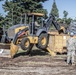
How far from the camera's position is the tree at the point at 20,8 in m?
54.9

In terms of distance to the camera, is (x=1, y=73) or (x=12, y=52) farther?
(x=12, y=52)

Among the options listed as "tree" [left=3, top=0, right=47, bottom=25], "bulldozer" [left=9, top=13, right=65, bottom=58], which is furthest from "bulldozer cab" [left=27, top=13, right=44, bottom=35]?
"tree" [left=3, top=0, right=47, bottom=25]

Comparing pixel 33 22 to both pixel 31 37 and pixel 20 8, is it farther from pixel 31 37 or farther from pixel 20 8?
pixel 20 8

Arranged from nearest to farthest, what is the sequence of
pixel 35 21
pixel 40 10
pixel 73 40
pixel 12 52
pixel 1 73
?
pixel 1 73 → pixel 73 40 → pixel 12 52 → pixel 35 21 → pixel 40 10

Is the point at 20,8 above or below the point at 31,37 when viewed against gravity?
above

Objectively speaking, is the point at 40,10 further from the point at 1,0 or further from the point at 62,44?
the point at 62,44

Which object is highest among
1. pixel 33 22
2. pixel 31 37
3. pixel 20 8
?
pixel 20 8

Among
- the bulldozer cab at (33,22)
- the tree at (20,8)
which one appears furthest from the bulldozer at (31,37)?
the tree at (20,8)

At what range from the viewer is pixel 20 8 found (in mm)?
54844

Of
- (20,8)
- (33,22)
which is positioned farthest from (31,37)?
(20,8)

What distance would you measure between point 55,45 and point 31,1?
32680 mm

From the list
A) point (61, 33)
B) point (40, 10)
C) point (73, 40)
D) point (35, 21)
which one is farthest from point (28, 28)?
point (40, 10)

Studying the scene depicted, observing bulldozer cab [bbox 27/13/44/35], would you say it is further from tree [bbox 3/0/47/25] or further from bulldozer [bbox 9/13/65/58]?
tree [bbox 3/0/47/25]

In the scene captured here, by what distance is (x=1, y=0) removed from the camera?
55.2m
